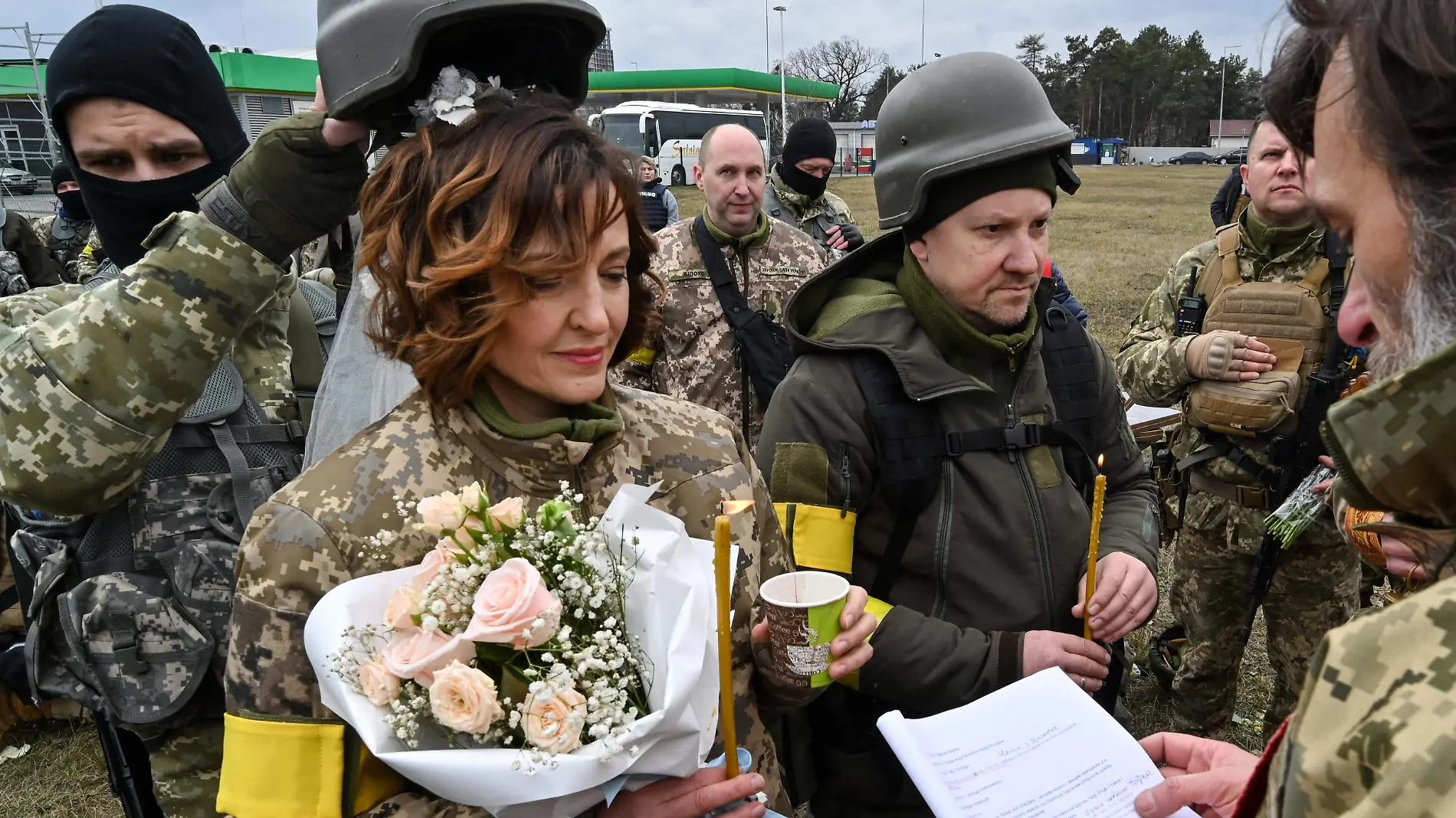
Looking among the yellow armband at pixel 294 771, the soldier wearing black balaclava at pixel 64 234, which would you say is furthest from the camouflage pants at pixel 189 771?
the soldier wearing black balaclava at pixel 64 234

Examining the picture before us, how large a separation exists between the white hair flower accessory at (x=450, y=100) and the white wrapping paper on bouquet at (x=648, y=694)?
0.82m

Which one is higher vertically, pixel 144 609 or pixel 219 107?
pixel 219 107

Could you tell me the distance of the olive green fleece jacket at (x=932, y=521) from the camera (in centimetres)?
215

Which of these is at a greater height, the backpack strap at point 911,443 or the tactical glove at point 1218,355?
the backpack strap at point 911,443

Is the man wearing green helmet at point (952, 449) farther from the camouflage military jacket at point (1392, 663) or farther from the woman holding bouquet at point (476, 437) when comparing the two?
the camouflage military jacket at point (1392, 663)

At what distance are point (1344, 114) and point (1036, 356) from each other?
1.33m

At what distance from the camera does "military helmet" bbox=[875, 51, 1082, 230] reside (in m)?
2.36

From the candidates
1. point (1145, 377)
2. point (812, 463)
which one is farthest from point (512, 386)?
point (1145, 377)

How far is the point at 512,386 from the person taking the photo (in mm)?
1818

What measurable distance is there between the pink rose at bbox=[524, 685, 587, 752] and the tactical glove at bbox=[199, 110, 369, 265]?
1173 millimetres

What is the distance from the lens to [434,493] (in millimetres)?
1640

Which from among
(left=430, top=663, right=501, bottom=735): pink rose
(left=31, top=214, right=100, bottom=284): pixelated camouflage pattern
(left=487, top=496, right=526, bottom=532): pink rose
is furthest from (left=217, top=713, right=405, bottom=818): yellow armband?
(left=31, top=214, right=100, bottom=284): pixelated camouflage pattern

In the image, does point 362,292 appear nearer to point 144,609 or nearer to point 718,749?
point 144,609

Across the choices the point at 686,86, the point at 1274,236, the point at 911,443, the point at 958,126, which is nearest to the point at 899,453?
the point at 911,443
